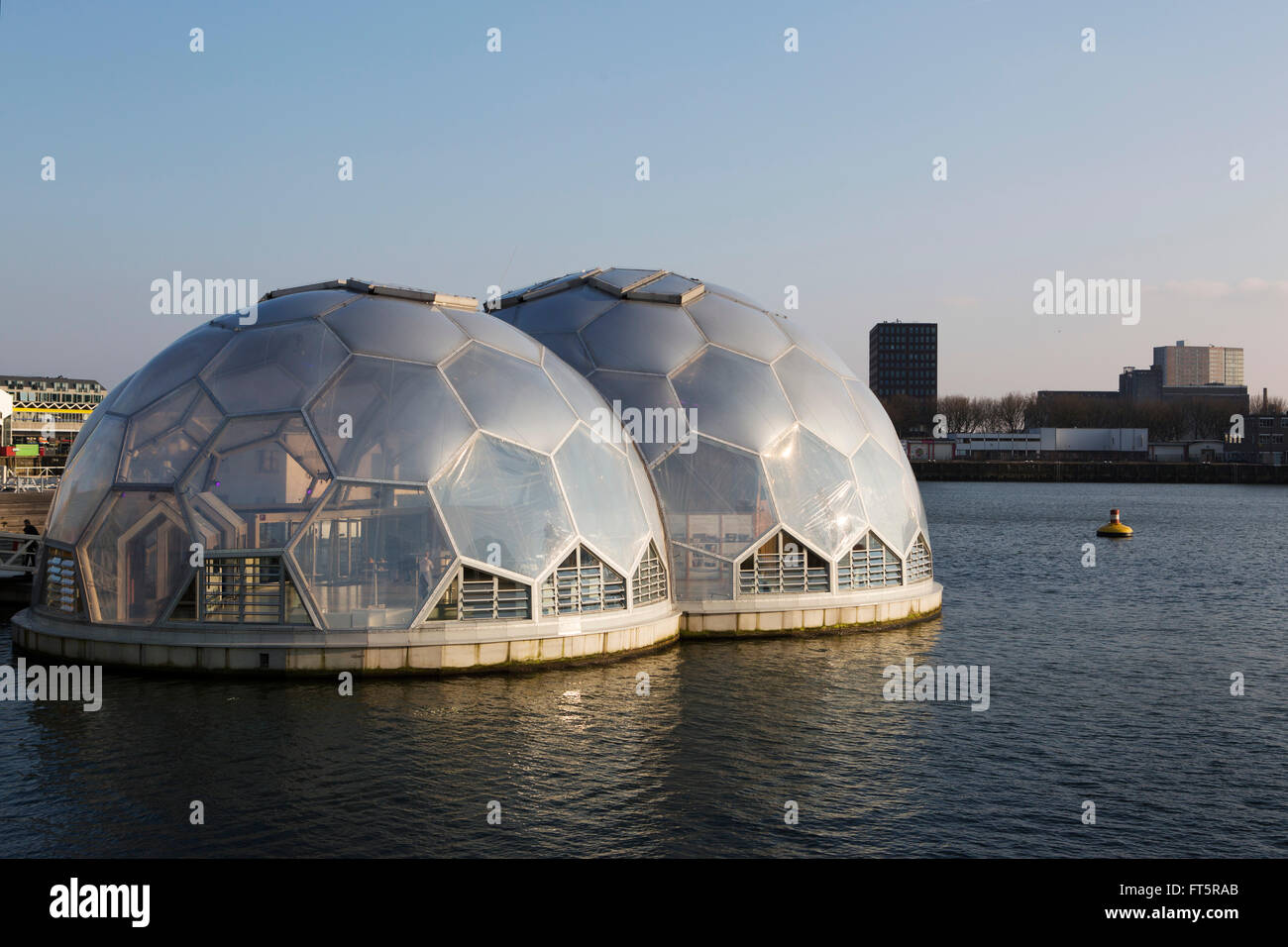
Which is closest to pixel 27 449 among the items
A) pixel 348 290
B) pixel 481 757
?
pixel 348 290

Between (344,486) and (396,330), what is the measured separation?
4.22 m

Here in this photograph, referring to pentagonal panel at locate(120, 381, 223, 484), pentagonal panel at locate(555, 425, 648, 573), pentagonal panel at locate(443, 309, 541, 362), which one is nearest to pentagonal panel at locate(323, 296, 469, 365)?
pentagonal panel at locate(443, 309, 541, 362)

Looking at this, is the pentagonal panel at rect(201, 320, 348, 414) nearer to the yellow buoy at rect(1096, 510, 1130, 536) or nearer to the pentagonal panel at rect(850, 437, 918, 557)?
the pentagonal panel at rect(850, 437, 918, 557)

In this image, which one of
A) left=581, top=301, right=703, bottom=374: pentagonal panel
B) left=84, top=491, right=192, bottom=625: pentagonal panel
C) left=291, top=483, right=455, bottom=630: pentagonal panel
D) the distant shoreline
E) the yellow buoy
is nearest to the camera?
left=291, top=483, right=455, bottom=630: pentagonal panel

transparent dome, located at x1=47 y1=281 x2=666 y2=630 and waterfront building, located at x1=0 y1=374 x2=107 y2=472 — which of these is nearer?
transparent dome, located at x1=47 y1=281 x2=666 y2=630

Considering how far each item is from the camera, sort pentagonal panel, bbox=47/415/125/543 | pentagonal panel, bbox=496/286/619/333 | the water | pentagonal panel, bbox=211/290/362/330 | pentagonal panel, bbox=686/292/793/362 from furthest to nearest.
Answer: pentagonal panel, bbox=496/286/619/333 → pentagonal panel, bbox=686/292/793/362 → pentagonal panel, bbox=211/290/362/330 → pentagonal panel, bbox=47/415/125/543 → the water

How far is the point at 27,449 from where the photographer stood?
112625 millimetres

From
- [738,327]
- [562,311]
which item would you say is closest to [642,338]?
[738,327]

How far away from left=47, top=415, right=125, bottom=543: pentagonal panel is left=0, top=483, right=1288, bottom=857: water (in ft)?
10.4

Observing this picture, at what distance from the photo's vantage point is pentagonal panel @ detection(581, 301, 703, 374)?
2764cm

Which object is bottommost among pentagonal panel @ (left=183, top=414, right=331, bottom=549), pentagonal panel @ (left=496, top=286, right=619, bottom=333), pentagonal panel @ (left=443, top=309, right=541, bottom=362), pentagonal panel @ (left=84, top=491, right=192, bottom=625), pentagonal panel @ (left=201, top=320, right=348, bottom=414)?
pentagonal panel @ (left=84, top=491, right=192, bottom=625)

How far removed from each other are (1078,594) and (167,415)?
27462 millimetres

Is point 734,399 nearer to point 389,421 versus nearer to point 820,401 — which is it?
point 820,401

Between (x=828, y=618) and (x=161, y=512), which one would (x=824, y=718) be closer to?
(x=828, y=618)
